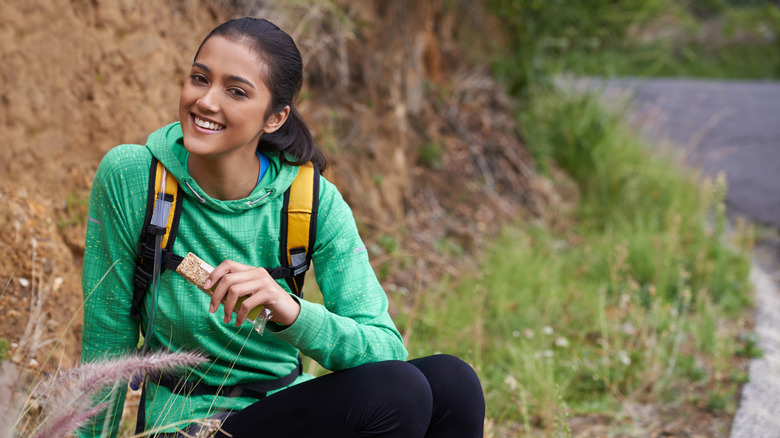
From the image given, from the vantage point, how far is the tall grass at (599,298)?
12.0 feet

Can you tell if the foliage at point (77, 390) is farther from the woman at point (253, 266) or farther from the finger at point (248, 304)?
the woman at point (253, 266)

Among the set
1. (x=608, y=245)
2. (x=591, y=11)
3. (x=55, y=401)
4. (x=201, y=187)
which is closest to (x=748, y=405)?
(x=608, y=245)

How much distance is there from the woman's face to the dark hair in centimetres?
3

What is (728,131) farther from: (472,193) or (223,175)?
(223,175)

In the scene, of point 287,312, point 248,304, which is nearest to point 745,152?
point 287,312

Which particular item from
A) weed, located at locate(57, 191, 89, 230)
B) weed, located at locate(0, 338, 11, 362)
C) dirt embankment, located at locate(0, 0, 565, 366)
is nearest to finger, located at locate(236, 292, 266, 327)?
dirt embankment, located at locate(0, 0, 565, 366)

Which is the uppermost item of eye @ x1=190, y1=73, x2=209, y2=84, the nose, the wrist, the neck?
eye @ x1=190, y1=73, x2=209, y2=84

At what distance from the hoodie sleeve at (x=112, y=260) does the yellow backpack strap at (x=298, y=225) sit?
0.36 m

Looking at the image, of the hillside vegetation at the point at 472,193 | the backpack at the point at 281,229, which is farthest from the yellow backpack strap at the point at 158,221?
the hillside vegetation at the point at 472,193

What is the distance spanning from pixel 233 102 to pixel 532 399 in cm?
216

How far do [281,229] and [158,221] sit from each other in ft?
1.02

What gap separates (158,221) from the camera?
1.83m

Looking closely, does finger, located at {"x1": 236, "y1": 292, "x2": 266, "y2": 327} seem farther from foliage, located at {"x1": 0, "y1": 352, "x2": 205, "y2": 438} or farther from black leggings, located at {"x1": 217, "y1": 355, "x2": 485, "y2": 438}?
black leggings, located at {"x1": 217, "y1": 355, "x2": 485, "y2": 438}

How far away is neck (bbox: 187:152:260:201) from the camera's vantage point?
193 cm
